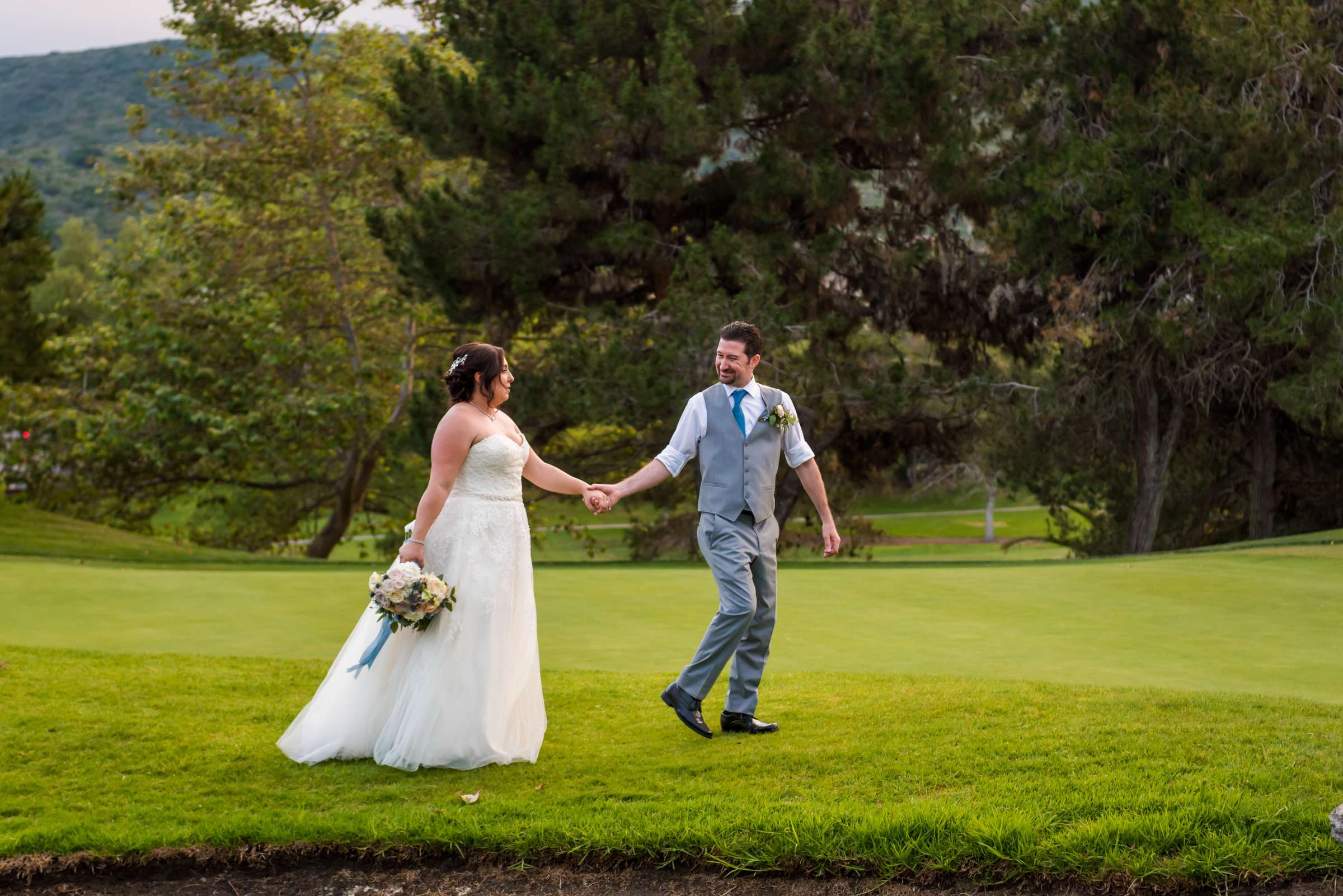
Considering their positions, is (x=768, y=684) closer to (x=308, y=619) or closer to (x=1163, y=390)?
(x=308, y=619)

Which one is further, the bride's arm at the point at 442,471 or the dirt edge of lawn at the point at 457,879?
the bride's arm at the point at 442,471

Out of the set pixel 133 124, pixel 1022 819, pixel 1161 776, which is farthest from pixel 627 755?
pixel 133 124

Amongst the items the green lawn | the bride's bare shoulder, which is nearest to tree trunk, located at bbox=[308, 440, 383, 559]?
the green lawn

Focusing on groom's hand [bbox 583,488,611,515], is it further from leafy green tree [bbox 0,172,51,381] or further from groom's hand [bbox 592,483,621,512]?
leafy green tree [bbox 0,172,51,381]

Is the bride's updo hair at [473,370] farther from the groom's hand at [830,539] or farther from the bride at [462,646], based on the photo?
the groom's hand at [830,539]

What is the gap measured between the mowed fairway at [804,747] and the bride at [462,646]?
6.2 inches

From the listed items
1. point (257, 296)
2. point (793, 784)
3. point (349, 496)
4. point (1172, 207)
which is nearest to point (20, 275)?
point (257, 296)

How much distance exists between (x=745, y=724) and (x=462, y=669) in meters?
1.46

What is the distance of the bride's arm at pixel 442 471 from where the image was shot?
19.6 ft

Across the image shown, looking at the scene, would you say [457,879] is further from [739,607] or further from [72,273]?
[72,273]

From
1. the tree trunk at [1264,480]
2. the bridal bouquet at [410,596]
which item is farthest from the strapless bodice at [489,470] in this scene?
the tree trunk at [1264,480]

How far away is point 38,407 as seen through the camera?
2339 centimetres

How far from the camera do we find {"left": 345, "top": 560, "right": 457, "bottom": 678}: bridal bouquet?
5738 mm

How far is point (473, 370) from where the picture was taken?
609cm
